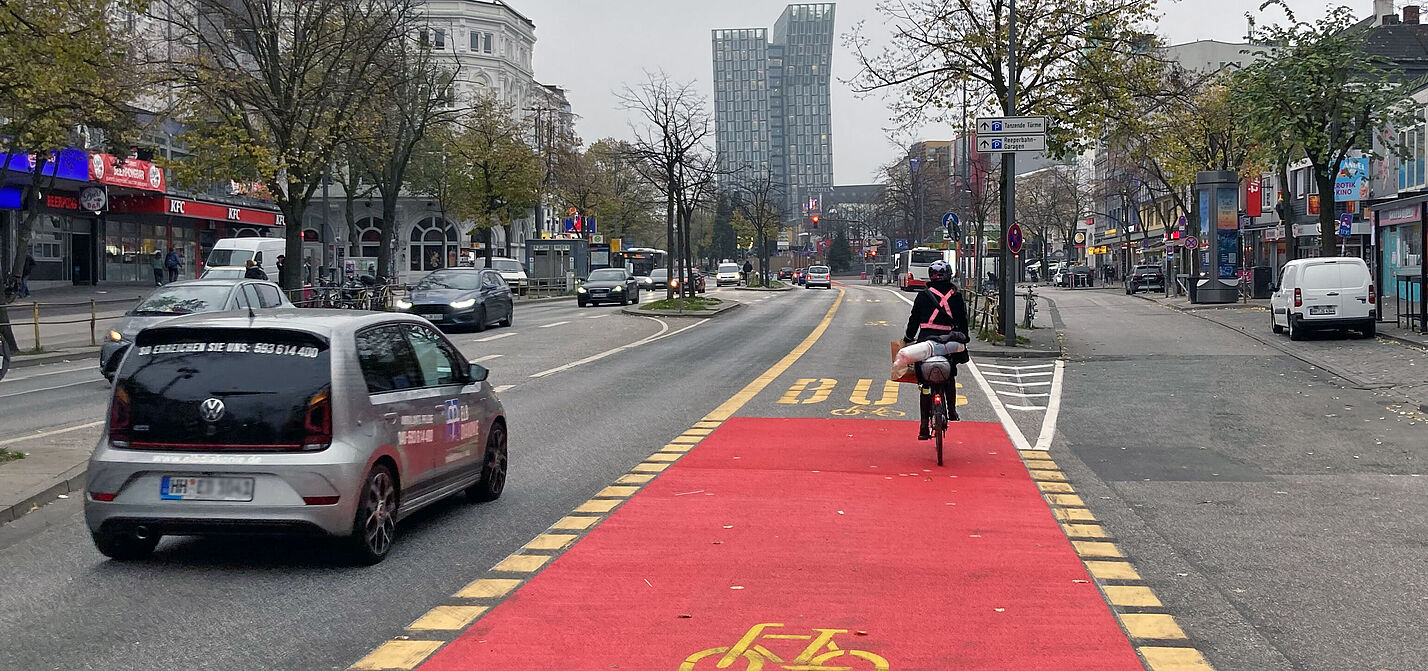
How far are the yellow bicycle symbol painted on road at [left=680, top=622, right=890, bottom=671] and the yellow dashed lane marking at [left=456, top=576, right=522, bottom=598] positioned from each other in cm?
156

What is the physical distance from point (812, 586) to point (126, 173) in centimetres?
4787

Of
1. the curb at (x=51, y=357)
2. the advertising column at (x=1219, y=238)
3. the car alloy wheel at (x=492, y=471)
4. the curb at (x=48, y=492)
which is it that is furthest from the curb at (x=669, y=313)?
the car alloy wheel at (x=492, y=471)

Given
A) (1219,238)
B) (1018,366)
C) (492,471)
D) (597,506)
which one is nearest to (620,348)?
(1018,366)

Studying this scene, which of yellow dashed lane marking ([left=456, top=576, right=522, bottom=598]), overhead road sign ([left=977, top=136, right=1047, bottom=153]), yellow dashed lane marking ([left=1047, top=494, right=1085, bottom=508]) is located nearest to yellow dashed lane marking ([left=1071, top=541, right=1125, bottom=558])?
yellow dashed lane marking ([left=1047, top=494, right=1085, bottom=508])

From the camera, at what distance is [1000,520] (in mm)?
9289

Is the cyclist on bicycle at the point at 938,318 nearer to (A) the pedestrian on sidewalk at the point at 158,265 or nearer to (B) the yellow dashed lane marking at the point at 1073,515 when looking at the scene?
(B) the yellow dashed lane marking at the point at 1073,515

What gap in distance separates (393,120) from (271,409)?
48.2 m

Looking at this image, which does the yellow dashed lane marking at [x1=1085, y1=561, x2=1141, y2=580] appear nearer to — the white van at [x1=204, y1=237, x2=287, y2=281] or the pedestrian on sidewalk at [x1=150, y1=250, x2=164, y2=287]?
the white van at [x1=204, y1=237, x2=287, y2=281]

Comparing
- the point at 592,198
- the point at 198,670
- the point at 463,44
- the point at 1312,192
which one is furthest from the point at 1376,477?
the point at 463,44

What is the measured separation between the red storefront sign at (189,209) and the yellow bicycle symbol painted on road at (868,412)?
4384 centimetres

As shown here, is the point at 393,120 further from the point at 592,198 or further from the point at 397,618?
the point at 397,618

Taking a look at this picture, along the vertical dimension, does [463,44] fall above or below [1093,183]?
above

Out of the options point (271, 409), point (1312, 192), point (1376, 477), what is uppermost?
point (1312, 192)

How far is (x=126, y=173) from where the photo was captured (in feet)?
160
